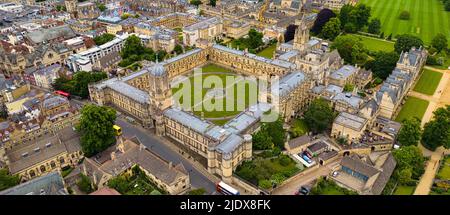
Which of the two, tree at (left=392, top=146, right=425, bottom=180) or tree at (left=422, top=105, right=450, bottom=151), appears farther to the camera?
tree at (left=422, top=105, right=450, bottom=151)

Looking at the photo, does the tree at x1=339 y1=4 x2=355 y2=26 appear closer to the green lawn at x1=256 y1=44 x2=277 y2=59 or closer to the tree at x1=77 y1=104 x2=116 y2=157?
the green lawn at x1=256 y1=44 x2=277 y2=59

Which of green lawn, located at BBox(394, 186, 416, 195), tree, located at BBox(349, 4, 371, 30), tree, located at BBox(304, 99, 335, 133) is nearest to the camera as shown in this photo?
green lawn, located at BBox(394, 186, 416, 195)

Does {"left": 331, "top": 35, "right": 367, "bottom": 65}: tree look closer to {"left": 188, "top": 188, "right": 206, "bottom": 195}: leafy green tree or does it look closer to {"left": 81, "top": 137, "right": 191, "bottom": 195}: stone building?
{"left": 81, "top": 137, "right": 191, "bottom": 195}: stone building

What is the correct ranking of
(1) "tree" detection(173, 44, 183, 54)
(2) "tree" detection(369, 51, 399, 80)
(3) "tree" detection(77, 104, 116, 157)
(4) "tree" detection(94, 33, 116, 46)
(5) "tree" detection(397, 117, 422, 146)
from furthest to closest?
(4) "tree" detection(94, 33, 116, 46) < (1) "tree" detection(173, 44, 183, 54) < (2) "tree" detection(369, 51, 399, 80) < (5) "tree" detection(397, 117, 422, 146) < (3) "tree" detection(77, 104, 116, 157)

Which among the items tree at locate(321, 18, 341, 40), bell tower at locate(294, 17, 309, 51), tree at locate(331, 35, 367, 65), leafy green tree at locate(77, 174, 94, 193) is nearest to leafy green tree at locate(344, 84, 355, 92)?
bell tower at locate(294, 17, 309, 51)

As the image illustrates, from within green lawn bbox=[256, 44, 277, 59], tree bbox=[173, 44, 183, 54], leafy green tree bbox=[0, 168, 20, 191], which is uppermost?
tree bbox=[173, 44, 183, 54]

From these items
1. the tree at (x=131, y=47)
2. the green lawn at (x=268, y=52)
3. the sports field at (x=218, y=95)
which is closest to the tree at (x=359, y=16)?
the green lawn at (x=268, y=52)

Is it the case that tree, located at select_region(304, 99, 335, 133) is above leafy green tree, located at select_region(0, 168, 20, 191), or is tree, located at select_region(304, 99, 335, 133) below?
above
